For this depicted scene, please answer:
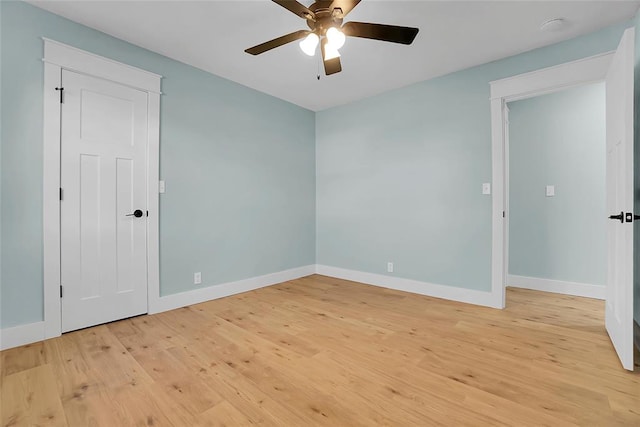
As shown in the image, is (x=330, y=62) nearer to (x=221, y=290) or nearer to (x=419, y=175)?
(x=419, y=175)

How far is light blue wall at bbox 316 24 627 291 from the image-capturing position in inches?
Result: 117

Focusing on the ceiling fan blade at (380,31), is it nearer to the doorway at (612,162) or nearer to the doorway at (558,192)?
the doorway at (612,162)

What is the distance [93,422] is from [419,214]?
10.5 feet

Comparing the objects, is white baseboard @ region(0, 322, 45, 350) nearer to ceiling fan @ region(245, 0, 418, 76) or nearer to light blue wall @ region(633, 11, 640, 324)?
ceiling fan @ region(245, 0, 418, 76)

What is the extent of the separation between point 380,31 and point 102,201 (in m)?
2.54

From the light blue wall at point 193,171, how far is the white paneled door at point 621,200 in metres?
3.25

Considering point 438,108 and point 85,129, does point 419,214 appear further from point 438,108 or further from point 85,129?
point 85,129

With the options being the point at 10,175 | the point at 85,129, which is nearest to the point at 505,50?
the point at 85,129

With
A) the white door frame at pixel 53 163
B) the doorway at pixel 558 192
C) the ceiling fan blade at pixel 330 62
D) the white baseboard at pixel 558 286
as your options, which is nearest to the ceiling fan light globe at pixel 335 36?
the ceiling fan blade at pixel 330 62

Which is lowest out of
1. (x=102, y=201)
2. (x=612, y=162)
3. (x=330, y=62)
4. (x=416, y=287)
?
(x=416, y=287)

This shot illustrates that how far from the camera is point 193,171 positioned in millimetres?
3084

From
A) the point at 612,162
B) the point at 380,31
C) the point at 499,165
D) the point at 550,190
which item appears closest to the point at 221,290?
the point at 380,31

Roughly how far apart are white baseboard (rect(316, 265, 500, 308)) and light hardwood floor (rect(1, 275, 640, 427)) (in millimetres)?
211

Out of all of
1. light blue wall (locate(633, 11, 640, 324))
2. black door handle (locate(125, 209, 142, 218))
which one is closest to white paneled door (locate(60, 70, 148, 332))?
black door handle (locate(125, 209, 142, 218))
